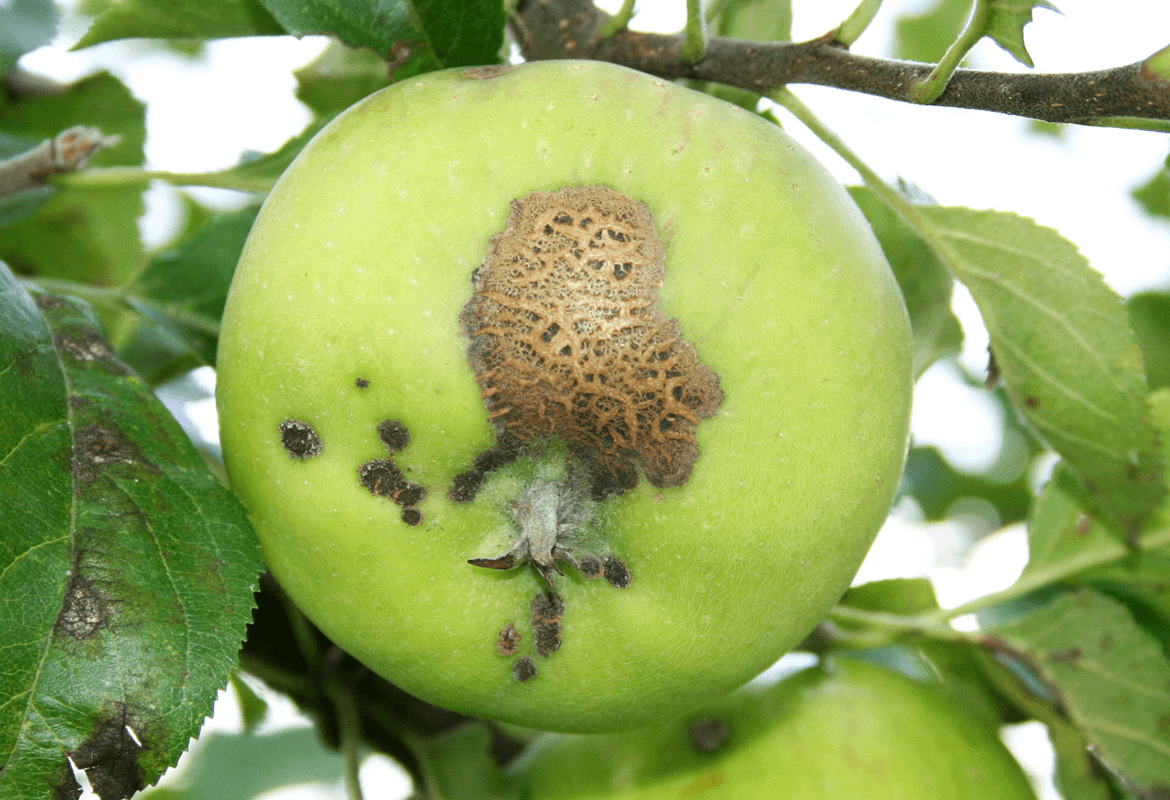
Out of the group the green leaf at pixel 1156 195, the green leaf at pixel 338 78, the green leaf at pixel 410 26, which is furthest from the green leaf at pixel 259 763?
the green leaf at pixel 1156 195

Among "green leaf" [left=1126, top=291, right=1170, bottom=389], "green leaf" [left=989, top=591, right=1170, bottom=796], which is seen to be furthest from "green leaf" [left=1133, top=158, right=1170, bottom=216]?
"green leaf" [left=989, top=591, right=1170, bottom=796]

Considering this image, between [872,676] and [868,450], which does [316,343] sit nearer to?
[868,450]

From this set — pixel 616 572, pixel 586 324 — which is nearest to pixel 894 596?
pixel 616 572

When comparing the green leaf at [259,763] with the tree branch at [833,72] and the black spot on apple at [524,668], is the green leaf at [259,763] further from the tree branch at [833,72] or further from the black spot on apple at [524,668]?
the tree branch at [833,72]

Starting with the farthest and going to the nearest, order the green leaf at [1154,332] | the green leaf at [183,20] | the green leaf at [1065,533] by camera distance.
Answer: the green leaf at [1154,332] < the green leaf at [1065,533] < the green leaf at [183,20]

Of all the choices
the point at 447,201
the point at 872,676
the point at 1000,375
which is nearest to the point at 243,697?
the point at 872,676

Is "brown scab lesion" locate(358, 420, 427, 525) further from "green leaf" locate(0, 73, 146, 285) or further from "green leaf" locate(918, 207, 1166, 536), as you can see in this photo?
"green leaf" locate(0, 73, 146, 285)

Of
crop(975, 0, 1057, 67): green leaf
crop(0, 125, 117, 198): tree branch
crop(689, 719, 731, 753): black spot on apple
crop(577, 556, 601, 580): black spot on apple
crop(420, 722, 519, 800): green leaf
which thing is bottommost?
crop(420, 722, 519, 800): green leaf
